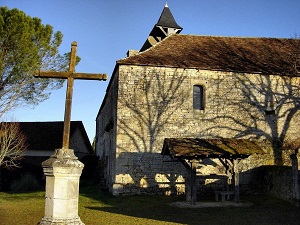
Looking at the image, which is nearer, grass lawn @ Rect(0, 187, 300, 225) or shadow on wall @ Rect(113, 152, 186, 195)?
grass lawn @ Rect(0, 187, 300, 225)

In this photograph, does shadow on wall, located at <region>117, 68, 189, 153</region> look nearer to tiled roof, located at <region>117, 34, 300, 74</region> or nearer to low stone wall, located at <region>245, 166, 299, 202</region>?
tiled roof, located at <region>117, 34, 300, 74</region>

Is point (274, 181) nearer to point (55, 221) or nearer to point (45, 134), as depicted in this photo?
point (55, 221)

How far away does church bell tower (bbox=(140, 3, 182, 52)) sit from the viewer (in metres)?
22.5

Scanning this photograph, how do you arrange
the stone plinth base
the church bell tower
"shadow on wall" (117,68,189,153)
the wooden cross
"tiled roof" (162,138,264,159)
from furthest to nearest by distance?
the church bell tower < "shadow on wall" (117,68,189,153) < "tiled roof" (162,138,264,159) < the wooden cross < the stone plinth base

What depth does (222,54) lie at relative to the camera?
16641 millimetres

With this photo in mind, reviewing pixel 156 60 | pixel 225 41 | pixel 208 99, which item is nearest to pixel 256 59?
pixel 225 41

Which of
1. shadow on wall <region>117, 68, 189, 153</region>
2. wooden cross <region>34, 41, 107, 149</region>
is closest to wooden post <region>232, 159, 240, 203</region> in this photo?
shadow on wall <region>117, 68, 189, 153</region>

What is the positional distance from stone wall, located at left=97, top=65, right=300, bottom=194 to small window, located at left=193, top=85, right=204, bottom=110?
27 cm

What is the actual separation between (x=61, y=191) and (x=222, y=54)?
42.9ft

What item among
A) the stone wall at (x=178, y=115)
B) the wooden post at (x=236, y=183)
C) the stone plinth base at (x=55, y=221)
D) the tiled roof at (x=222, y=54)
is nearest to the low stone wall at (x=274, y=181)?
the stone wall at (x=178, y=115)

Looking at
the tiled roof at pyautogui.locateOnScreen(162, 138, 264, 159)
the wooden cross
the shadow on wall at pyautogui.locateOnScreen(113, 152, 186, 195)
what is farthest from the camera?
the shadow on wall at pyautogui.locateOnScreen(113, 152, 186, 195)

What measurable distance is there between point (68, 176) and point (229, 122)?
11.0 meters

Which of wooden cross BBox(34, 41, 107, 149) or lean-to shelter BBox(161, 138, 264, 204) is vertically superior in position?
wooden cross BBox(34, 41, 107, 149)

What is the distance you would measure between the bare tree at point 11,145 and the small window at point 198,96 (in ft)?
34.9
